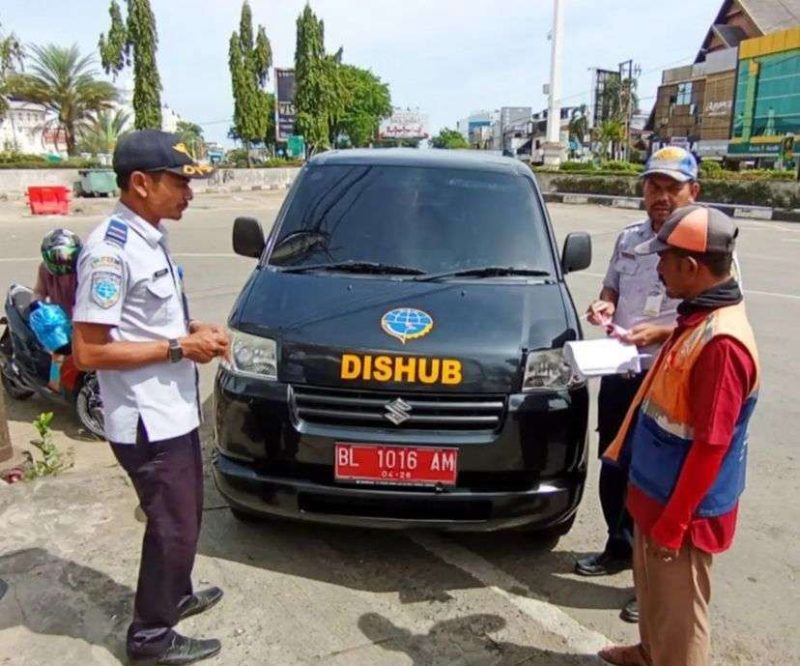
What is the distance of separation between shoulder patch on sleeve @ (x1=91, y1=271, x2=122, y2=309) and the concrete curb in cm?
1669

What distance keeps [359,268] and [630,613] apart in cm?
192

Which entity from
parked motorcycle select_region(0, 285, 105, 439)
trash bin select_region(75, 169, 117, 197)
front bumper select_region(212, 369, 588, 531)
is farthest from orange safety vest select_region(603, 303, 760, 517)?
trash bin select_region(75, 169, 117, 197)

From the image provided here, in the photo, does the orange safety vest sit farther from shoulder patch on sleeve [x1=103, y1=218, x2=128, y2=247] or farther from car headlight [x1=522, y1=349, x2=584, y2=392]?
shoulder patch on sleeve [x1=103, y1=218, x2=128, y2=247]

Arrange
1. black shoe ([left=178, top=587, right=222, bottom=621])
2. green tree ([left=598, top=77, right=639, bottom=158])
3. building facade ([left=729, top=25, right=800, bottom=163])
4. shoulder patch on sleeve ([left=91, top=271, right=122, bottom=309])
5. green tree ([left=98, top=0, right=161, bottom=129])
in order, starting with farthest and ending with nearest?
green tree ([left=598, top=77, right=639, bottom=158]) → building facade ([left=729, top=25, right=800, bottom=163]) → green tree ([left=98, top=0, right=161, bottom=129]) → black shoe ([left=178, top=587, right=222, bottom=621]) → shoulder patch on sleeve ([left=91, top=271, right=122, bottom=309])

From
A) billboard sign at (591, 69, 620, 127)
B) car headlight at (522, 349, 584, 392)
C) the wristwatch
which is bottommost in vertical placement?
car headlight at (522, 349, 584, 392)

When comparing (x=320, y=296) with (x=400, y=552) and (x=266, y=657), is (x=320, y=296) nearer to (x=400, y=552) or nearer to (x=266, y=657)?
(x=400, y=552)

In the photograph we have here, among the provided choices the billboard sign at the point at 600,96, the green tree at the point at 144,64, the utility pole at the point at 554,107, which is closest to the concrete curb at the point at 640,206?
the utility pole at the point at 554,107

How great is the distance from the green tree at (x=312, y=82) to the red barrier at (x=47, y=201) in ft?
84.7

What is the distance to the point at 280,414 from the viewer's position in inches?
107

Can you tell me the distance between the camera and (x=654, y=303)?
285 centimetres

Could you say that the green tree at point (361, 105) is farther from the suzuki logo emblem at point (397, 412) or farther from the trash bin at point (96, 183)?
the suzuki logo emblem at point (397, 412)

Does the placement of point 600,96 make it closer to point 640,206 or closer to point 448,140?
point 448,140

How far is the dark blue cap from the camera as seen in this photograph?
2064 millimetres

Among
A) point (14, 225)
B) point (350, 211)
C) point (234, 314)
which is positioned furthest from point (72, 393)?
point (14, 225)
